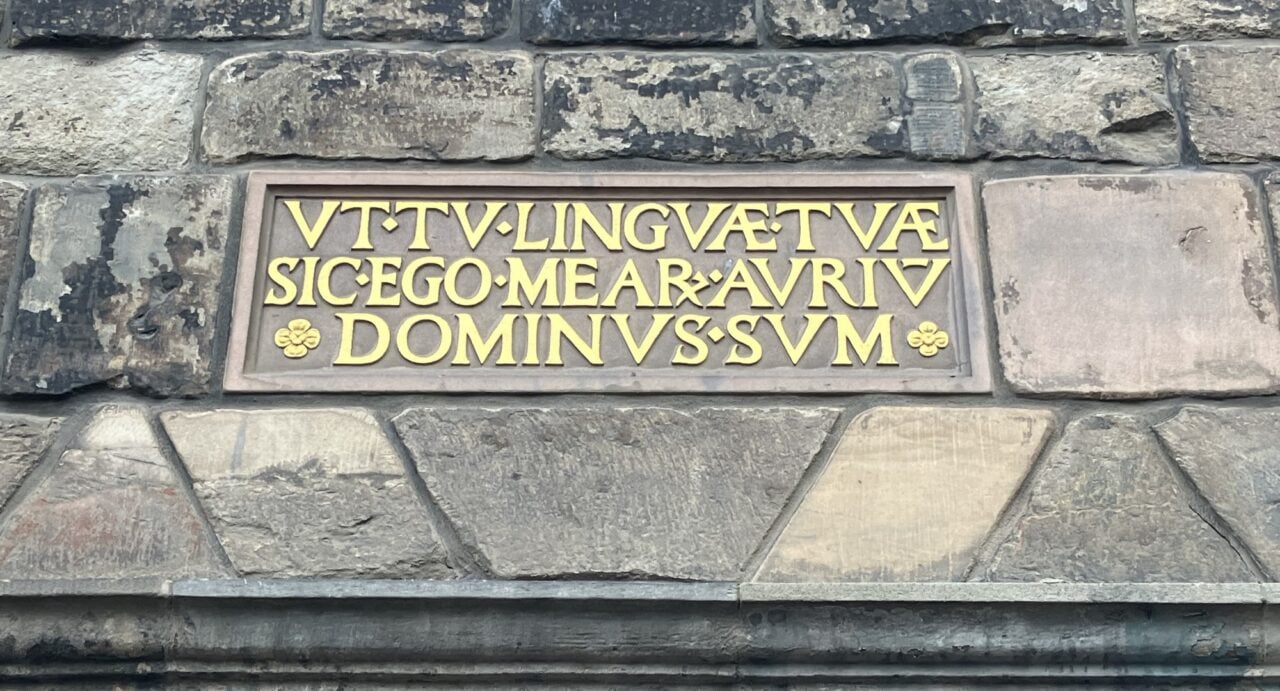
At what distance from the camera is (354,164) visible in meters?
2.77

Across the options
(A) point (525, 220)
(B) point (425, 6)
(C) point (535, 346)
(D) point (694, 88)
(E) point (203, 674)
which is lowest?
(E) point (203, 674)

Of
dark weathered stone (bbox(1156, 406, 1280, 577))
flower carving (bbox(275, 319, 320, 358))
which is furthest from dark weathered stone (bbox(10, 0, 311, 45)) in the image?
dark weathered stone (bbox(1156, 406, 1280, 577))

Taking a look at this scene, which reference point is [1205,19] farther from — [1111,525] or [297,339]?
[297,339]

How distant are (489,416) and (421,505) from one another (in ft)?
0.63

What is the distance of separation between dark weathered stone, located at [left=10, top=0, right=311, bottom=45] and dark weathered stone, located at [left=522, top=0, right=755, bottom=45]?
18.6 inches

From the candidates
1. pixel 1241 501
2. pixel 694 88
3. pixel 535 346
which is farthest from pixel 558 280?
pixel 1241 501

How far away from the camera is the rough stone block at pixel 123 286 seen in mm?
2535

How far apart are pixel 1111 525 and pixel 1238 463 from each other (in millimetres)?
251

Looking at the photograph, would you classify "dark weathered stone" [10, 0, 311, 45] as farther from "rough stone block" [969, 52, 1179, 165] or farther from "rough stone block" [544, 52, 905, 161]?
"rough stone block" [969, 52, 1179, 165]

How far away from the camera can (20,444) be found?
2465 mm

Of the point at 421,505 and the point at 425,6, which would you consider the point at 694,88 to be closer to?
the point at 425,6

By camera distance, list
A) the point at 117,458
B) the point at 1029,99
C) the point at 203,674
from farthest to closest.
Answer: the point at 1029,99, the point at 117,458, the point at 203,674

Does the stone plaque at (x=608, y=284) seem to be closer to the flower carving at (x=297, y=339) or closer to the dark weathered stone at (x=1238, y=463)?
the flower carving at (x=297, y=339)

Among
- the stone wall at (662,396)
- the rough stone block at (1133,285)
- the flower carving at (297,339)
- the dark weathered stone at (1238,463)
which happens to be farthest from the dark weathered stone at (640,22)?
the dark weathered stone at (1238,463)
